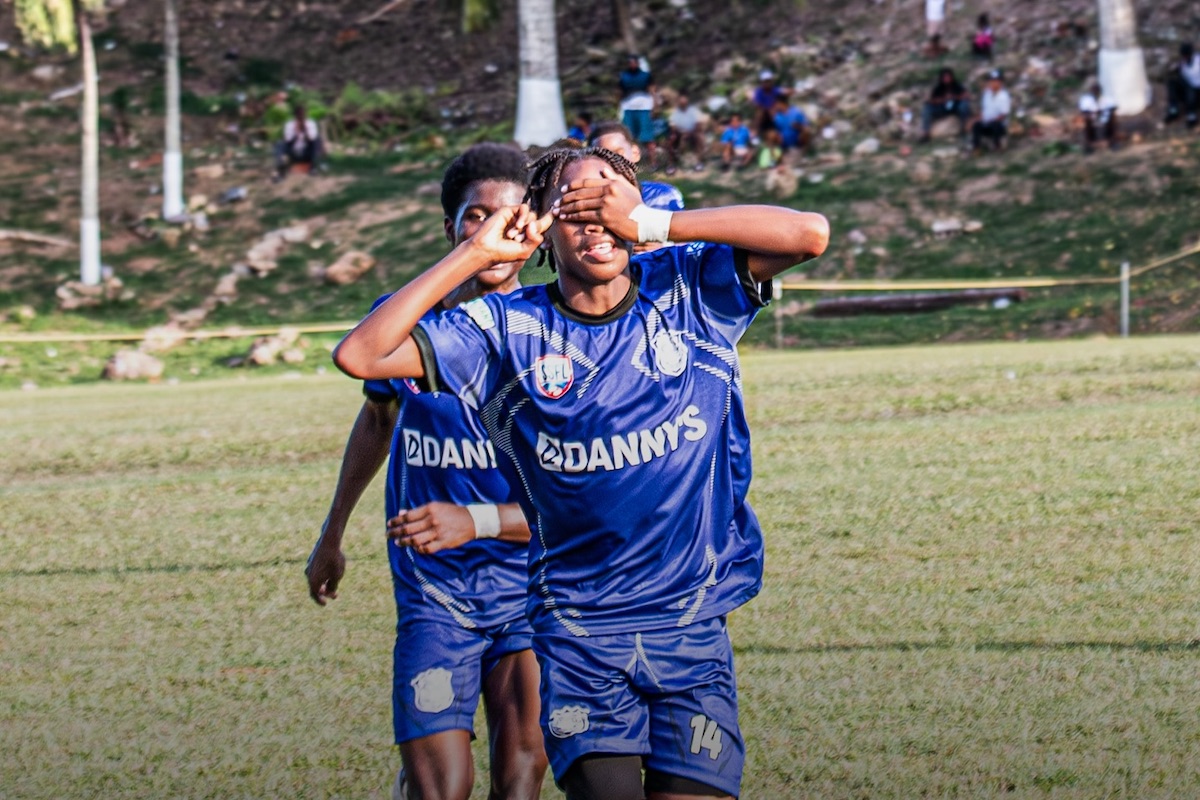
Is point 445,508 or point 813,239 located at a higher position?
point 813,239

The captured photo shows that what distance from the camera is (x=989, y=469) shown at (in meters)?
11.0

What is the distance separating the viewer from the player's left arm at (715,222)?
3.98m

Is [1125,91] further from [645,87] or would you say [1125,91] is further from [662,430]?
[662,430]

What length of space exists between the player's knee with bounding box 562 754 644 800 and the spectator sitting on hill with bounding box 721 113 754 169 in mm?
25327

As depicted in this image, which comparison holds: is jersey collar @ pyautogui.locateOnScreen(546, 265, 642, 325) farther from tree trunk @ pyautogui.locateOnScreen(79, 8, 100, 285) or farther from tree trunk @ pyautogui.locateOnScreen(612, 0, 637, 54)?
tree trunk @ pyautogui.locateOnScreen(612, 0, 637, 54)

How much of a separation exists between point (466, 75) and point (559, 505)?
3492cm

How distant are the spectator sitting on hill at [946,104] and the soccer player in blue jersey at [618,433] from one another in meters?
25.1

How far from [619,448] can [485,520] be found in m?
0.88

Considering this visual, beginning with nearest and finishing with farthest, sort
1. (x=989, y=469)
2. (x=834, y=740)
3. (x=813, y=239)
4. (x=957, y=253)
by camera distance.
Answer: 1. (x=813, y=239)
2. (x=834, y=740)
3. (x=989, y=469)
4. (x=957, y=253)

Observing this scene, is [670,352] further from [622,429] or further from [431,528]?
[431,528]

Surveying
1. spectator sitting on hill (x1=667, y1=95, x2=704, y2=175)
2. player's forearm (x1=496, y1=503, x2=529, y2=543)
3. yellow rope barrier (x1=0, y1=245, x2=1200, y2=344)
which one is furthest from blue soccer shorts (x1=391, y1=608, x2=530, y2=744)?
spectator sitting on hill (x1=667, y1=95, x2=704, y2=175)

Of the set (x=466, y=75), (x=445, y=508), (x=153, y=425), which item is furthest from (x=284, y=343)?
(x=445, y=508)

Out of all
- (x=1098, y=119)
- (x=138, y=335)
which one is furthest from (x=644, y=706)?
(x=1098, y=119)

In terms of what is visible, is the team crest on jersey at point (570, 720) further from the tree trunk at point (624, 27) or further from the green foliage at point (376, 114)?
the tree trunk at point (624, 27)
